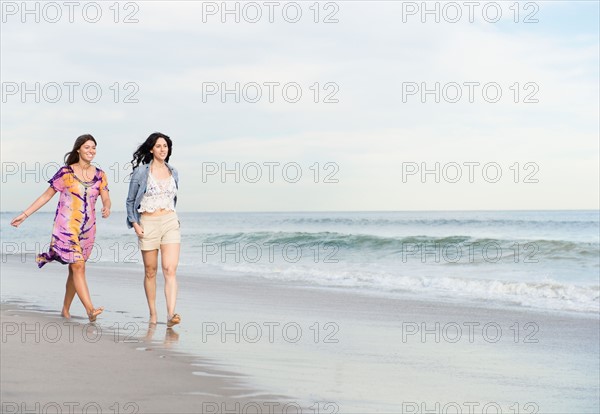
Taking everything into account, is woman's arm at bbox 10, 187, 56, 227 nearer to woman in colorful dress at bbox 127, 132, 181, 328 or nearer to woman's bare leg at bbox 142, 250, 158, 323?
woman in colorful dress at bbox 127, 132, 181, 328

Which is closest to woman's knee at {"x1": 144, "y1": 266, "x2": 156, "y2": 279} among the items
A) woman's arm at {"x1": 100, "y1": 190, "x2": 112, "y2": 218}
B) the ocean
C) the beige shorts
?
the beige shorts

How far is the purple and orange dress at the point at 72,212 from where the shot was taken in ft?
24.3

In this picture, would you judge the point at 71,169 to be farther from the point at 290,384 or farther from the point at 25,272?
the point at 25,272

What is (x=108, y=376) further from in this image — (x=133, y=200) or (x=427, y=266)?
(x=427, y=266)

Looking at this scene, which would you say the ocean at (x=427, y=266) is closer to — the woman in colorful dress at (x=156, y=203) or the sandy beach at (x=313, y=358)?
the sandy beach at (x=313, y=358)

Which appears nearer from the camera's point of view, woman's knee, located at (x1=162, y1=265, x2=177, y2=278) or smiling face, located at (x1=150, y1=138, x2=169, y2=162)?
smiling face, located at (x1=150, y1=138, x2=169, y2=162)

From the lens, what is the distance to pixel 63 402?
4.73 m

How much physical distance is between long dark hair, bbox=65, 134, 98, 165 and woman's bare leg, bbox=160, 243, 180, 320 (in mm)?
1168

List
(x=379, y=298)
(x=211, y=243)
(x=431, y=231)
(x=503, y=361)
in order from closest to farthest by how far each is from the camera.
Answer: (x=503, y=361)
(x=379, y=298)
(x=211, y=243)
(x=431, y=231)

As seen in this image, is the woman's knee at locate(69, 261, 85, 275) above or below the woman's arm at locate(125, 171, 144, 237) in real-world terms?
below

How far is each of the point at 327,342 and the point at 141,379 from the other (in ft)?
8.21

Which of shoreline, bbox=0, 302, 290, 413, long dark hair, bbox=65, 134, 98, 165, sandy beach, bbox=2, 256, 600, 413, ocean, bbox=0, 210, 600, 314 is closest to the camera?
shoreline, bbox=0, 302, 290, 413

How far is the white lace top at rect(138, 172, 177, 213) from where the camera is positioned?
744 centimetres

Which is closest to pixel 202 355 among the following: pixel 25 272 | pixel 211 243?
pixel 25 272
